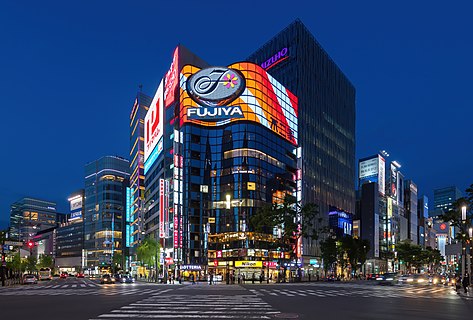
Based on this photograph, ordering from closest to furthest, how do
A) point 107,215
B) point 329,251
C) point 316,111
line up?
point 329,251 → point 316,111 → point 107,215

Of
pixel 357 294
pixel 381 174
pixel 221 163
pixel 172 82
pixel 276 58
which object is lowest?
pixel 357 294

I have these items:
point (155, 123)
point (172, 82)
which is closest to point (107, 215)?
point (155, 123)

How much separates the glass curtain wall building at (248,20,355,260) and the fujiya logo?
90.3 feet

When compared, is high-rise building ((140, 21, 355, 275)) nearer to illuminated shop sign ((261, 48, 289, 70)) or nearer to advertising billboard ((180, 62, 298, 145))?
advertising billboard ((180, 62, 298, 145))

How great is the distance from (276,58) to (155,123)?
3832 cm

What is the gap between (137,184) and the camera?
15150 cm

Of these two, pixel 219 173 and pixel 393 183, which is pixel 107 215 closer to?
pixel 219 173

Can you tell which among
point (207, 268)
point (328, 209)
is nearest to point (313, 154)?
point (328, 209)

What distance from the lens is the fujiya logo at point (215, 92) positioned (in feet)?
333

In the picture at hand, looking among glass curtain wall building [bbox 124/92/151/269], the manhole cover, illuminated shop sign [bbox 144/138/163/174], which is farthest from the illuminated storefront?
the manhole cover

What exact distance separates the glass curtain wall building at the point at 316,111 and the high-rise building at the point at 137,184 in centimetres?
4665

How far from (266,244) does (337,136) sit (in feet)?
189

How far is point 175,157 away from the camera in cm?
10188

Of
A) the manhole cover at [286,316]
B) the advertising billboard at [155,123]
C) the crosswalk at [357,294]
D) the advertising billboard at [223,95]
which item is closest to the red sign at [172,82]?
the advertising billboard at [155,123]
